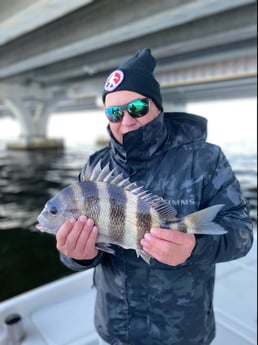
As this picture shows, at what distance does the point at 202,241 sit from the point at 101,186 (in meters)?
0.61

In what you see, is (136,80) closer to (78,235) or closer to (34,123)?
(78,235)

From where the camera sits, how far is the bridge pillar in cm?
3450

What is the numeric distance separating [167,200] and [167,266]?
372mm

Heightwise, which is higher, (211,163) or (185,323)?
(211,163)

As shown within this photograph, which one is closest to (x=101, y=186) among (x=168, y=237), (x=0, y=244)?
(x=168, y=237)

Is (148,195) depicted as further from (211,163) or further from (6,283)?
(6,283)

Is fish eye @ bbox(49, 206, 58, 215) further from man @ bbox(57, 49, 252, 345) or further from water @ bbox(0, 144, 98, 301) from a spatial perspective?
water @ bbox(0, 144, 98, 301)

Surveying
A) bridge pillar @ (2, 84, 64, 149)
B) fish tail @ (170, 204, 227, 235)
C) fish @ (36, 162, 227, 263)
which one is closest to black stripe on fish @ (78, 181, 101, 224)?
fish @ (36, 162, 227, 263)

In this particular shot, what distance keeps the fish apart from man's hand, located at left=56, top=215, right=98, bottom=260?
45 mm

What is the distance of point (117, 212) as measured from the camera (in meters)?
1.61

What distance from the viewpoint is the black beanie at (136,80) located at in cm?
175

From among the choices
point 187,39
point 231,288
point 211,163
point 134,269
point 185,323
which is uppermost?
point 187,39

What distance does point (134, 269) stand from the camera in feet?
5.77

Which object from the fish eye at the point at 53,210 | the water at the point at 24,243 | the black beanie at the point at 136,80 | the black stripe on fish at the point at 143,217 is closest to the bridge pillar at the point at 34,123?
the water at the point at 24,243
